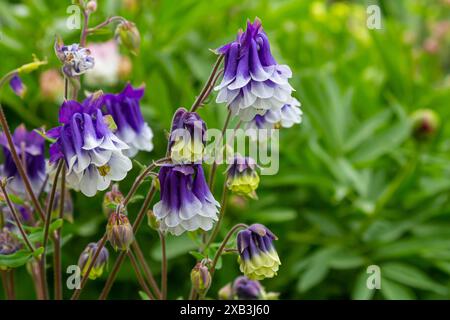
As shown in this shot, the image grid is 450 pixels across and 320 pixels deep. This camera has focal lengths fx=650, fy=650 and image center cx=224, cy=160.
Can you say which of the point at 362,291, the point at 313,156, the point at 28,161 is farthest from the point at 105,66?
the point at 362,291

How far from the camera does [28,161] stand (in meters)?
1.00

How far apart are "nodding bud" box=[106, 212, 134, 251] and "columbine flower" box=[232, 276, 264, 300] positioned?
0.27 metres

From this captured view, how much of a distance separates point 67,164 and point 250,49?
10.4 inches

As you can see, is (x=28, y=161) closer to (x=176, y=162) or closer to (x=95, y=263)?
(x=95, y=263)

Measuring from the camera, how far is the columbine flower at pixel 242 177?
33.8 inches

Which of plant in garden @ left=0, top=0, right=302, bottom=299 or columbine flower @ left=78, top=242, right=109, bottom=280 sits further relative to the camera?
columbine flower @ left=78, top=242, right=109, bottom=280

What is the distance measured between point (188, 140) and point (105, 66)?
3.34 feet

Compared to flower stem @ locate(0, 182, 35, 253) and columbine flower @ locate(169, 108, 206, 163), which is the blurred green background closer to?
flower stem @ locate(0, 182, 35, 253)

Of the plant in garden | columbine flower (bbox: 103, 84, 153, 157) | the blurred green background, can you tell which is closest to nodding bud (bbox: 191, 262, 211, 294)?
the plant in garden

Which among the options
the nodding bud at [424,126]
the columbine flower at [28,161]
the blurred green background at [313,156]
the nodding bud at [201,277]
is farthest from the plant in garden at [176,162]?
the nodding bud at [424,126]

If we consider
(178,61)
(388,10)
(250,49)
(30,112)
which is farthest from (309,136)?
(388,10)

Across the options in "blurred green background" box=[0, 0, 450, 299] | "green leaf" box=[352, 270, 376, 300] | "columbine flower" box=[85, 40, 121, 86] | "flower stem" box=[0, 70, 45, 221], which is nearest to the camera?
"flower stem" box=[0, 70, 45, 221]

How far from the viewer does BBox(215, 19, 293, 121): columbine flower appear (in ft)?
2.58

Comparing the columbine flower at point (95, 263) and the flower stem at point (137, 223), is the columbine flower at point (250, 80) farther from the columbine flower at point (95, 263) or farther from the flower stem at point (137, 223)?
the columbine flower at point (95, 263)
